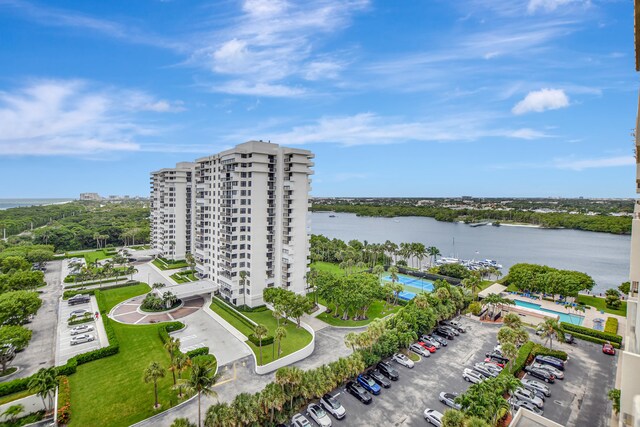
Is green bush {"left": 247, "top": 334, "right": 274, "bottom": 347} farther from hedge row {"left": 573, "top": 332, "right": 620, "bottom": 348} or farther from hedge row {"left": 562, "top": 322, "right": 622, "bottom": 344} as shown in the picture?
hedge row {"left": 573, "top": 332, "right": 620, "bottom": 348}

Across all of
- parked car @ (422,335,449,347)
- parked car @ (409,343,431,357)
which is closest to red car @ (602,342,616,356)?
parked car @ (422,335,449,347)

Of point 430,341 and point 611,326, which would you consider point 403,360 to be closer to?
point 430,341

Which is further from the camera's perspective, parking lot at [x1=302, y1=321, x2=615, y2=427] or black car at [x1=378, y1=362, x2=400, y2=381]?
black car at [x1=378, y1=362, x2=400, y2=381]

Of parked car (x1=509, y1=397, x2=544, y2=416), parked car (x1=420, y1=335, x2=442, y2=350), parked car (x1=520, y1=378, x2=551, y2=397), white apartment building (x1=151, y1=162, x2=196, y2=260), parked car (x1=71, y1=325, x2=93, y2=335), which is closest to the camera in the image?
parked car (x1=509, y1=397, x2=544, y2=416)

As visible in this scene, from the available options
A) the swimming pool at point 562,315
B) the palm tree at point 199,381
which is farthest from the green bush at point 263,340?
the swimming pool at point 562,315

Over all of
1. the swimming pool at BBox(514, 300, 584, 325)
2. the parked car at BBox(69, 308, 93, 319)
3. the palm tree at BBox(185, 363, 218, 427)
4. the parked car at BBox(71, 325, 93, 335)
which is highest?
the palm tree at BBox(185, 363, 218, 427)

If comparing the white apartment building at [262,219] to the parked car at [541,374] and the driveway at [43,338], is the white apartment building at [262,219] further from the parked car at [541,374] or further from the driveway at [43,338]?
the parked car at [541,374]

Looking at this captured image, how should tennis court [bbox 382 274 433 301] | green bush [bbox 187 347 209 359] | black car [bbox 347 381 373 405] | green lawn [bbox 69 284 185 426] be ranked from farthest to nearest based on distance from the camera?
tennis court [bbox 382 274 433 301], green bush [bbox 187 347 209 359], black car [bbox 347 381 373 405], green lawn [bbox 69 284 185 426]

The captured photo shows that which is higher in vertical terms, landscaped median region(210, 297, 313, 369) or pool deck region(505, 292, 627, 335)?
landscaped median region(210, 297, 313, 369)

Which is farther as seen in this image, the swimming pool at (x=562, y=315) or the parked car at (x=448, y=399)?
the swimming pool at (x=562, y=315)
